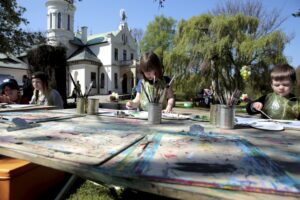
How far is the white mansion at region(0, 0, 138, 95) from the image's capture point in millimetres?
26906

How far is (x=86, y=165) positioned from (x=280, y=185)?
0.49 metres

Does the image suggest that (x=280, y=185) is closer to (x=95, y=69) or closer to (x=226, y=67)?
(x=226, y=67)

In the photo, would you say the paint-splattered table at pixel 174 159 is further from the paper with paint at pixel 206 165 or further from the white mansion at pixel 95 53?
the white mansion at pixel 95 53

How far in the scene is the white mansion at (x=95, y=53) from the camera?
26.9 metres

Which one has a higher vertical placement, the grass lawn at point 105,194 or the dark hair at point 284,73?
the dark hair at point 284,73

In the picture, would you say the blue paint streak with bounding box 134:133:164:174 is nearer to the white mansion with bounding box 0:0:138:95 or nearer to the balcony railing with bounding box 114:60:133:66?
the white mansion with bounding box 0:0:138:95

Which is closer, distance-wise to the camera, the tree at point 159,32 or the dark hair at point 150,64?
the dark hair at point 150,64

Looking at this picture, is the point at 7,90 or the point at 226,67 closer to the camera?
the point at 226,67

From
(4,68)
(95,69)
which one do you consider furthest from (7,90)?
(95,69)

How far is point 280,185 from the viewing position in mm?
549

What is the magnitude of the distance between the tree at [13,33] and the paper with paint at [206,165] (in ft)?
37.3

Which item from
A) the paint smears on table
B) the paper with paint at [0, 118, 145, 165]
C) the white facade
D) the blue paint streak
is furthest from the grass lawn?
the white facade

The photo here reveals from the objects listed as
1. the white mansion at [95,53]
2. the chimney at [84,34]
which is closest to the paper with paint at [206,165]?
the white mansion at [95,53]

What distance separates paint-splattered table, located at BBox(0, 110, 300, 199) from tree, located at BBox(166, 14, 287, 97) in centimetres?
1143
